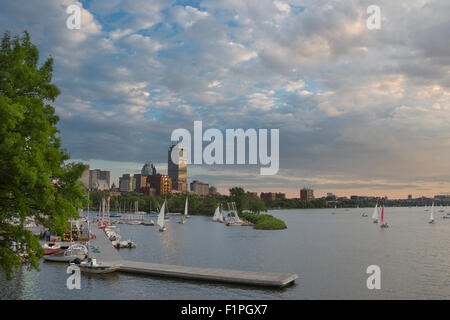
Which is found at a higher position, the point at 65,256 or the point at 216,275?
the point at 216,275

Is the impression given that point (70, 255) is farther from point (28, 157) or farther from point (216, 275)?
point (28, 157)

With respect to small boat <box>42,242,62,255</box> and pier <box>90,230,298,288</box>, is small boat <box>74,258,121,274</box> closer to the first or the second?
pier <box>90,230,298,288</box>

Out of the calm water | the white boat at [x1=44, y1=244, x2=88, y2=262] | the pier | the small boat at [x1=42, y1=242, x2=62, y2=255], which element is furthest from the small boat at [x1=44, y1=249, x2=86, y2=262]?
the pier

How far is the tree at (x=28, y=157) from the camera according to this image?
19719 millimetres

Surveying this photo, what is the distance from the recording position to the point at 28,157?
2034 centimetres

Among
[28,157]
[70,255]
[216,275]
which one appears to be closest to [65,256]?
[70,255]

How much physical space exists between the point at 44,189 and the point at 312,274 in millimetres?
39343

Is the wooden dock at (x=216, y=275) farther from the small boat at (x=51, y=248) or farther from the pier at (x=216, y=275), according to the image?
the small boat at (x=51, y=248)

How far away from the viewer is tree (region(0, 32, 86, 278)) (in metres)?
19.7

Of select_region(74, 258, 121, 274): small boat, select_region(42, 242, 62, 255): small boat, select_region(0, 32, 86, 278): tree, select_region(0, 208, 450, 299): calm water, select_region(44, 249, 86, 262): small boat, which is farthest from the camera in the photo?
select_region(42, 242, 62, 255): small boat

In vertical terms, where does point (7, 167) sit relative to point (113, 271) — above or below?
above

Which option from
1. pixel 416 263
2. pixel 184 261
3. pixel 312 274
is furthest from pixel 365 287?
pixel 184 261
